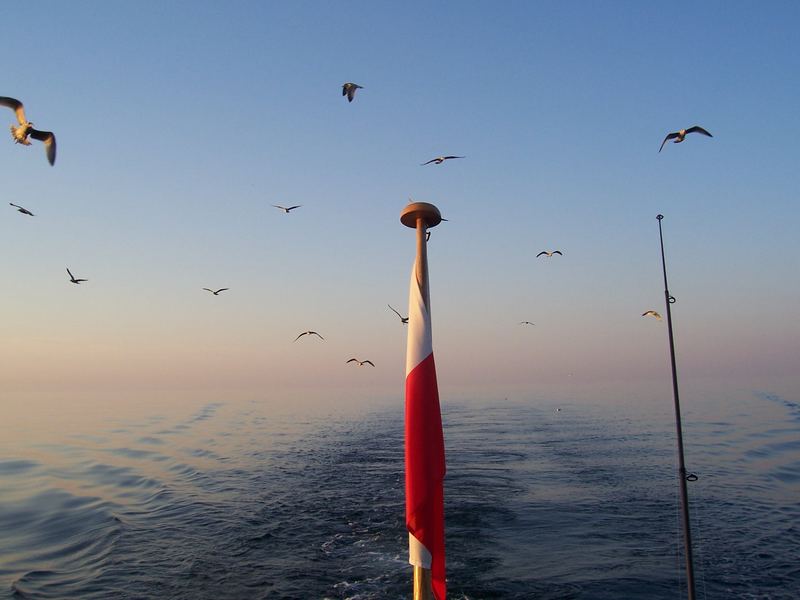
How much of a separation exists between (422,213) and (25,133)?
9.35m

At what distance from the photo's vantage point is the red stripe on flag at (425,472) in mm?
4020

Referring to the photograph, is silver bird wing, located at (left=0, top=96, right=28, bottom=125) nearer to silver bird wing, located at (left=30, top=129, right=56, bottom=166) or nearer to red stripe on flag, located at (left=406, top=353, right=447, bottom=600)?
silver bird wing, located at (left=30, top=129, right=56, bottom=166)

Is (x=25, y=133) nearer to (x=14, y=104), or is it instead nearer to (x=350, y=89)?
(x=14, y=104)

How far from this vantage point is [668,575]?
45.6 feet

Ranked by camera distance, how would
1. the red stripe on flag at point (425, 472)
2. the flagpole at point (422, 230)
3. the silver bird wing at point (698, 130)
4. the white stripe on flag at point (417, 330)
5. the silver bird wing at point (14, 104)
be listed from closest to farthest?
1. the red stripe on flag at point (425, 472)
2. the white stripe on flag at point (417, 330)
3. the flagpole at point (422, 230)
4. the silver bird wing at point (14, 104)
5. the silver bird wing at point (698, 130)

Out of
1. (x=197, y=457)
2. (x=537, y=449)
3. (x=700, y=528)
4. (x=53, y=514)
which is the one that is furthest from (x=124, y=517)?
(x=537, y=449)

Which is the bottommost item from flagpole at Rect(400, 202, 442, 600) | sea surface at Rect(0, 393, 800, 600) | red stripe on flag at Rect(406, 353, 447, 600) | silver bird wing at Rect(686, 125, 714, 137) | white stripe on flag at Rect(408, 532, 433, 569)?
sea surface at Rect(0, 393, 800, 600)

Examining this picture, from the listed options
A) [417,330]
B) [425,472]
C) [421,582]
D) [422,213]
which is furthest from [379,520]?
[422,213]

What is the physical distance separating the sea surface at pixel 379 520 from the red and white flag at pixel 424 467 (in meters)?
10.1

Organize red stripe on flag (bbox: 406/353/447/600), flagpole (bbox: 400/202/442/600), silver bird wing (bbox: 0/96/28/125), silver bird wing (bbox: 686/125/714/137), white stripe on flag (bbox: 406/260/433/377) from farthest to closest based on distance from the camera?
silver bird wing (bbox: 686/125/714/137) → silver bird wing (bbox: 0/96/28/125) → flagpole (bbox: 400/202/442/600) → white stripe on flag (bbox: 406/260/433/377) → red stripe on flag (bbox: 406/353/447/600)

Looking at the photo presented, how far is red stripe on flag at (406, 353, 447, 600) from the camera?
4.02 m

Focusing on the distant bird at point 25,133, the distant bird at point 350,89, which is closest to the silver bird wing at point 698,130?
the distant bird at point 350,89

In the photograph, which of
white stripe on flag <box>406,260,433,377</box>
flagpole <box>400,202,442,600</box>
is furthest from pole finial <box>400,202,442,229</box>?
white stripe on flag <box>406,260,433,377</box>

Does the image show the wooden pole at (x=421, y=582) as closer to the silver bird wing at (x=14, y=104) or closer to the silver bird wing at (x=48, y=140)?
the silver bird wing at (x=48, y=140)
